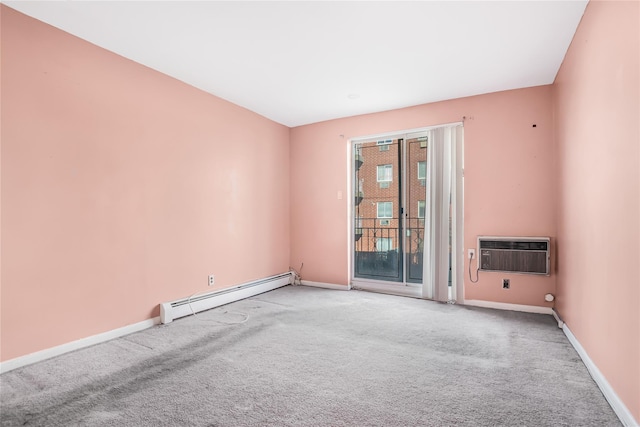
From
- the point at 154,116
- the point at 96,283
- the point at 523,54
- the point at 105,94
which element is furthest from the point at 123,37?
the point at 523,54

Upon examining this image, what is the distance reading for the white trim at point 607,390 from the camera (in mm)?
1586

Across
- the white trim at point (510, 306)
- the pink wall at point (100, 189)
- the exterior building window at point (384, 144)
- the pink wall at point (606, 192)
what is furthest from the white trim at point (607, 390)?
the pink wall at point (100, 189)

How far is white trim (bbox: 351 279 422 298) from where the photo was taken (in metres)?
4.39

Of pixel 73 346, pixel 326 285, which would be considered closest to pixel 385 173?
pixel 326 285

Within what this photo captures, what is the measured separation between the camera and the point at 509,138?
12.3ft

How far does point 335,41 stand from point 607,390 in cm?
305

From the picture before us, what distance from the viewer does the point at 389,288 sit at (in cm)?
460

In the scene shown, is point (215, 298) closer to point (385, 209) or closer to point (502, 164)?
point (385, 209)

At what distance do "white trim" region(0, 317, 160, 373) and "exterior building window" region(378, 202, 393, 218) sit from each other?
317 cm

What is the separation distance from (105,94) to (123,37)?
1.72 feet

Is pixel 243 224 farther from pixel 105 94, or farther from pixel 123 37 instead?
pixel 123 37

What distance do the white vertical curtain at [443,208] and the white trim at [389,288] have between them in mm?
232

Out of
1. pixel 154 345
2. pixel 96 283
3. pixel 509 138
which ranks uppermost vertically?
pixel 509 138

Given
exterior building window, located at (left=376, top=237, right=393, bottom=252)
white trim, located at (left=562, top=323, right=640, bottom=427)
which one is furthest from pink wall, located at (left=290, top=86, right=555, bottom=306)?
A: white trim, located at (left=562, top=323, right=640, bottom=427)
